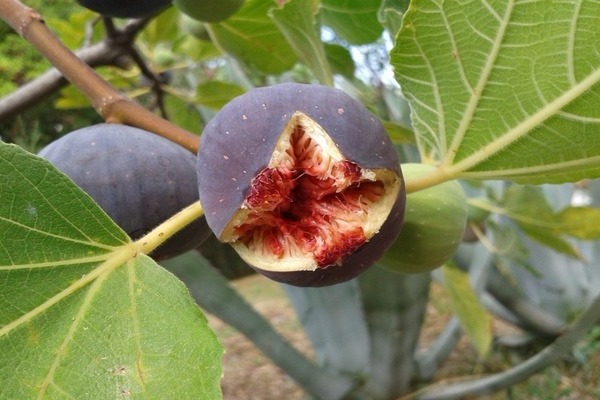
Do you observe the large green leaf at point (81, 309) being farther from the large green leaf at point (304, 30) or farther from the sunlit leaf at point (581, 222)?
the sunlit leaf at point (581, 222)

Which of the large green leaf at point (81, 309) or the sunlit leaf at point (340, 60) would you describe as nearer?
the large green leaf at point (81, 309)

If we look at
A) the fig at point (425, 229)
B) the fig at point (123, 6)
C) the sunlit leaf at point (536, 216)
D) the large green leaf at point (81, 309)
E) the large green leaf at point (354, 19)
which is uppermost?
the fig at point (123, 6)

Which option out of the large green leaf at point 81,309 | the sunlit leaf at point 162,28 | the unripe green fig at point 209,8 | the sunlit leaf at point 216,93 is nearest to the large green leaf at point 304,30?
the unripe green fig at point 209,8

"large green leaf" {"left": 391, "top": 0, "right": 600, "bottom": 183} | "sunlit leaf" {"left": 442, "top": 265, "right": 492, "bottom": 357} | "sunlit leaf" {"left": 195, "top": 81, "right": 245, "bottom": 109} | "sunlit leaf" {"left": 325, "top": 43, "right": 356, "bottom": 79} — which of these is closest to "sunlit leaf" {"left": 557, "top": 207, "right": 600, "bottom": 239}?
"sunlit leaf" {"left": 442, "top": 265, "right": 492, "bottom": 357}

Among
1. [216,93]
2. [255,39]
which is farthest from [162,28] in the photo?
[255,39]

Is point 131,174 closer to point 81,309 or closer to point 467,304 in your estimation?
point 81,309

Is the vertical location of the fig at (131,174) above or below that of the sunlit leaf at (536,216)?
above

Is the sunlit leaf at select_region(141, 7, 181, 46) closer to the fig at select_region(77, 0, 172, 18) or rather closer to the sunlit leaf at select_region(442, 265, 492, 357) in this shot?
the fig at select_region(77, 0, 172, 18)
